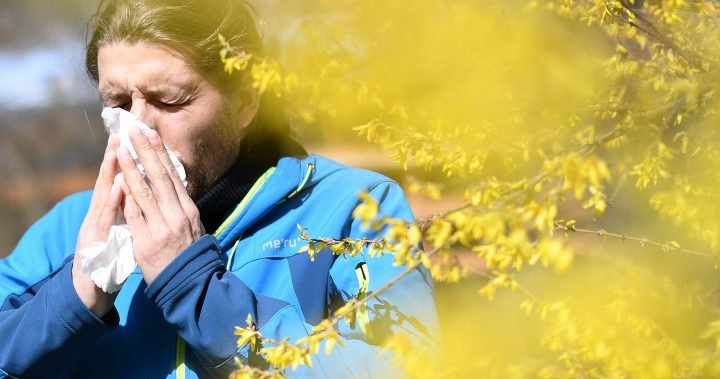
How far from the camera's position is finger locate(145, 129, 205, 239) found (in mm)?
1688

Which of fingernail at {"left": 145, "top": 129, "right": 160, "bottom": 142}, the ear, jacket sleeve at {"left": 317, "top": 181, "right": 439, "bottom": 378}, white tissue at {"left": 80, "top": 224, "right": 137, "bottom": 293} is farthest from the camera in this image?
the ear

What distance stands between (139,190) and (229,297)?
1.05 ft

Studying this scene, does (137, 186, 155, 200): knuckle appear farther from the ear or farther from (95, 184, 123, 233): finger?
Answer: the ear

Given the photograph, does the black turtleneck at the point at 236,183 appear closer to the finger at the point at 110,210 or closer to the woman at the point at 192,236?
the woman at the point at 192,236

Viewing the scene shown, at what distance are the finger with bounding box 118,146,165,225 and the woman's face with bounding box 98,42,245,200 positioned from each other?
0.43 feet

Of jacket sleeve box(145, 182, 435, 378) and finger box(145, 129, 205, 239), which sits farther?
finger box(145, 129, 205, 239)

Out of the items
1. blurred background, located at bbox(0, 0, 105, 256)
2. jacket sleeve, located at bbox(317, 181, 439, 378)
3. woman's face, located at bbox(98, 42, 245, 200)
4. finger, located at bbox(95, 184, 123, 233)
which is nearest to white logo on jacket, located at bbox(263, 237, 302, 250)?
jacket sleeve, located at bbox(317, 181, 439, 378)

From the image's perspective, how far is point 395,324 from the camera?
1468mm

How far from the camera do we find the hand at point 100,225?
5.29 feet

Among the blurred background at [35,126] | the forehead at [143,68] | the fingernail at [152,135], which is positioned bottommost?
the blurred background at [35,126]

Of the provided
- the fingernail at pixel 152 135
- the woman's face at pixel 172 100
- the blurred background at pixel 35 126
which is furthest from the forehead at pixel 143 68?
the blurred background at pixel 35 126

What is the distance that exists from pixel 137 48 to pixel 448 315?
36.0 inches

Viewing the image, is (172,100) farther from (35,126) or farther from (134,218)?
(35,126)

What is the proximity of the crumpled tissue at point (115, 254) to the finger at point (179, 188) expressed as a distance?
38 mm
